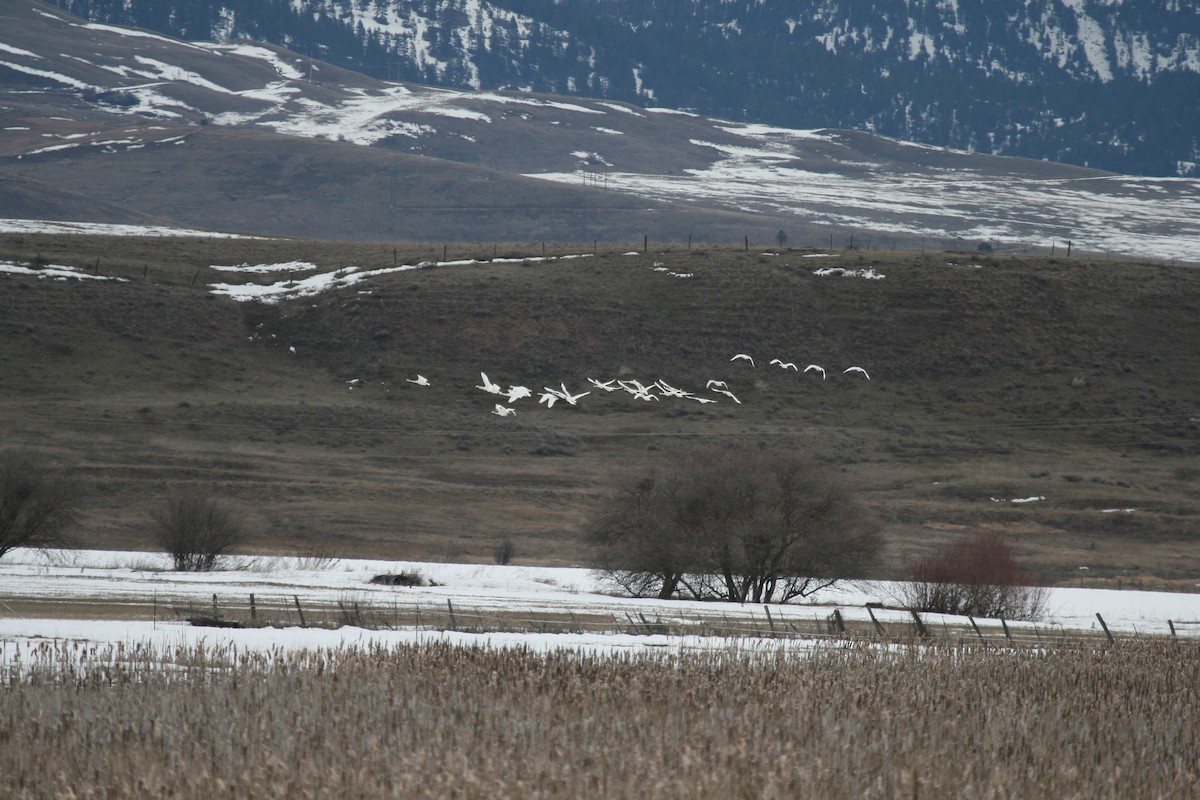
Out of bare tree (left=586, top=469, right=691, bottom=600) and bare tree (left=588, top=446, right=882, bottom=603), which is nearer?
bare tree (left=588, top=446, right=882, bottom=603)

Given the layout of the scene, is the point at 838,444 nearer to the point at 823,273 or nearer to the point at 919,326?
the point at 919,326

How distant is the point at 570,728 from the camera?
36.9ft

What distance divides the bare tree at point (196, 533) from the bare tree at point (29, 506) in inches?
120

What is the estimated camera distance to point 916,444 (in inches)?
2721

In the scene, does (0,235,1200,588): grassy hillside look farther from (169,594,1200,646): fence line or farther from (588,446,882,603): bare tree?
(169,594,1200,646): fence line

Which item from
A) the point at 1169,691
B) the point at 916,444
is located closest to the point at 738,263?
the point at 916,444

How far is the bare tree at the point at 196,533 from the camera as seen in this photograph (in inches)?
1455

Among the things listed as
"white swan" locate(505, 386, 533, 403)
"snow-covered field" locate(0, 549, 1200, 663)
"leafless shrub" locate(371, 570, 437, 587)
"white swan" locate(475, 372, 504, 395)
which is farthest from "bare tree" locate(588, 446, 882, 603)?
"white swan" locate(475, 372, 504, 395)

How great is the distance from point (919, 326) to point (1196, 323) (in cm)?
2141

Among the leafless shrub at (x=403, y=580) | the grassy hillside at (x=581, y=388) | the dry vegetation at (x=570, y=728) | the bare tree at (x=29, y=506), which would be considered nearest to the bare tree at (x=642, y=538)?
the leafless shrub at (x=403, y=580)

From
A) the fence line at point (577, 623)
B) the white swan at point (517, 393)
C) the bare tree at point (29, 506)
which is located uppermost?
the fence line at point (577, 623)

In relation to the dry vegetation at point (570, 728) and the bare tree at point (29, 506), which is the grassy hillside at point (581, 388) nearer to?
the bare tree at point (29, 506)

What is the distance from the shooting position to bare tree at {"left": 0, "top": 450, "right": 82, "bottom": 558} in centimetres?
3478

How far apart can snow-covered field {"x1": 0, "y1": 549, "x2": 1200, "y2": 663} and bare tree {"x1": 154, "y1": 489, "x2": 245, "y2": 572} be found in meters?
0.76
